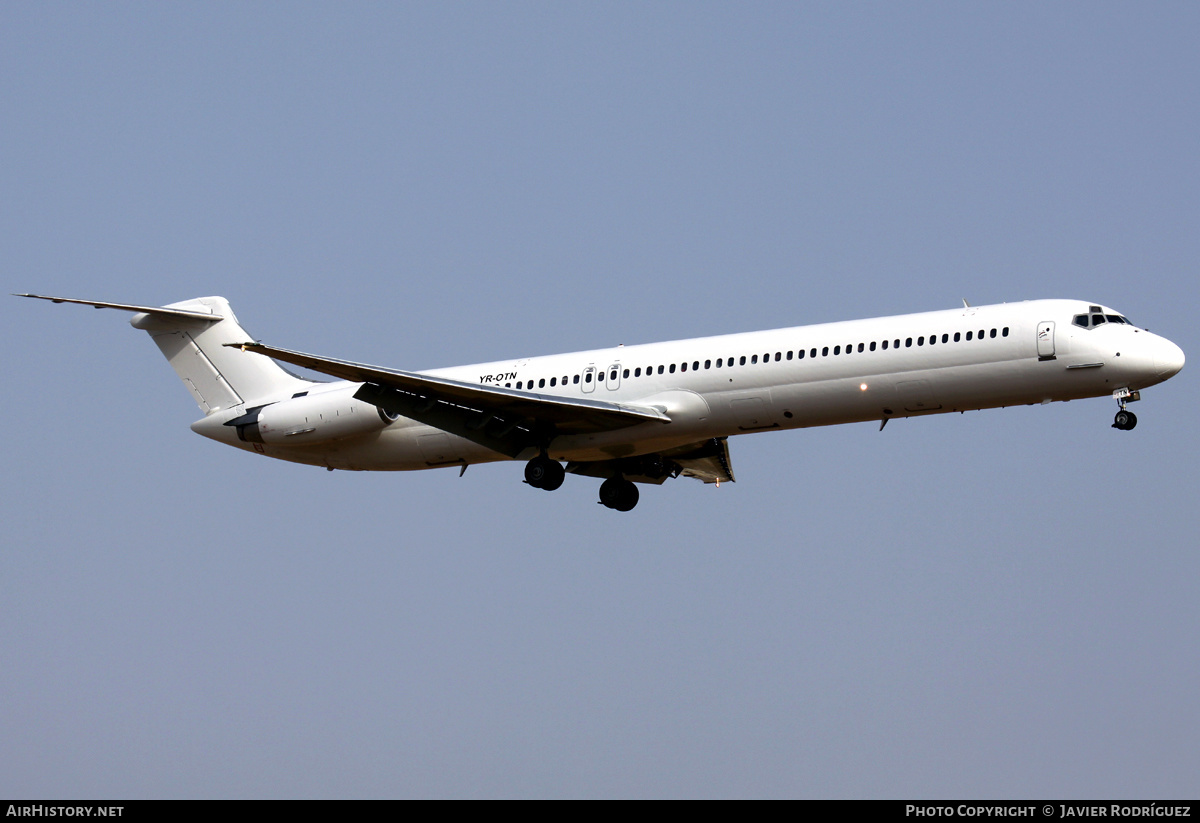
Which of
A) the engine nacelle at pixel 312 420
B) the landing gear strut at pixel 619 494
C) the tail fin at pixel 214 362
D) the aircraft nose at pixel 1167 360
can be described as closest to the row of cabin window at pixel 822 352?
the aircraft nose at pixel 1167 360

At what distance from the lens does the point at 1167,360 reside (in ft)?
86.1

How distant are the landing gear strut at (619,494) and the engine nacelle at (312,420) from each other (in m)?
5.10

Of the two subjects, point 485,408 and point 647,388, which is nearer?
point 647,388

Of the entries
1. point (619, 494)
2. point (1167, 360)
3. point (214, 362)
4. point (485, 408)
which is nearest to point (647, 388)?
point (485, 408)

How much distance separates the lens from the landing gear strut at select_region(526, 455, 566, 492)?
30.2 meters

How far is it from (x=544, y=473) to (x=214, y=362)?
28.4 feet

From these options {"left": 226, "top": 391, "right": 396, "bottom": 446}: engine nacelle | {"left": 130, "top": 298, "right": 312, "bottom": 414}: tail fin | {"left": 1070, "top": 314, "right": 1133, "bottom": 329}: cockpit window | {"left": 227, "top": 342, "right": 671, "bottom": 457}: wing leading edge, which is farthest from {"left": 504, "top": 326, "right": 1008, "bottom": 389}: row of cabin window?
{"left": 130, "top": 298, "right": 312, "bottom": 414}: tail fin

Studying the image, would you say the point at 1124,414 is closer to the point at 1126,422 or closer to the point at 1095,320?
the point at 1126,422

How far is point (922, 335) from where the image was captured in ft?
89.1

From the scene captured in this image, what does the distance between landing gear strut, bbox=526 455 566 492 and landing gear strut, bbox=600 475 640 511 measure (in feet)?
11.3

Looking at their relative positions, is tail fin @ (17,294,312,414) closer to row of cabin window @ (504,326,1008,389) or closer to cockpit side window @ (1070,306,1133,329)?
row of cabin window @ (504,326,1008,389)

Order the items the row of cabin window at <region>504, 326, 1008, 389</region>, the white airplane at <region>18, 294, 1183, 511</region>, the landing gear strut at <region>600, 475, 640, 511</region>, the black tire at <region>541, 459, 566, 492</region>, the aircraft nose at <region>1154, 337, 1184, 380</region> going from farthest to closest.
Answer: the landing gear strut at <region>600, 475, 640, 511</region> < the black tire at <region>541, 459, 566, 492</region> < the row of cabin window at <region>504, 326, 1008, 389</region> < the white airplane at <region>18, 294, 1183, 511</region> < the aircraft nose at <region>1154, 337, 1184, 380</region>

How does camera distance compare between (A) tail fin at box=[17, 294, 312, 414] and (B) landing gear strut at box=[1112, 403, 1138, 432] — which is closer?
(B) landing gear strut at box=[1112, 403, 1138, 432]

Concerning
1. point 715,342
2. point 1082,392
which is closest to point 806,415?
point 715,342
